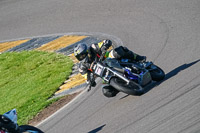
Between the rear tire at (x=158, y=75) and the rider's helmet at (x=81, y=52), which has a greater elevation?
the rider's helmet at (x=81, y=52)

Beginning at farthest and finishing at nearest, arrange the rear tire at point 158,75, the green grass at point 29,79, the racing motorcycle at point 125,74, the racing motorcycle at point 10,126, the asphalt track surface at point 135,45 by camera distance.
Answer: the green grass at point 29,79 → the rear tire at point 158,75 → the racing motorcycle at point 125,74 → the asphalt track surface at point 135,45 → the racing motorcycle at point 10,126

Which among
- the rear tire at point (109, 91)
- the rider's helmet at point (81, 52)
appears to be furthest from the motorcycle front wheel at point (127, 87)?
the rider's helmet at point (81, 52)

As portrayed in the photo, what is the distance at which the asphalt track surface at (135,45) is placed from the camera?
7.80m

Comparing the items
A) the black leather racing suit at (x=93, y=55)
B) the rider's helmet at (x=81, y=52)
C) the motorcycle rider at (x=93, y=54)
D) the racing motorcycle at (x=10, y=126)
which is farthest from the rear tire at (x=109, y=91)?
the racing motorcycle at (x=10, y=126)

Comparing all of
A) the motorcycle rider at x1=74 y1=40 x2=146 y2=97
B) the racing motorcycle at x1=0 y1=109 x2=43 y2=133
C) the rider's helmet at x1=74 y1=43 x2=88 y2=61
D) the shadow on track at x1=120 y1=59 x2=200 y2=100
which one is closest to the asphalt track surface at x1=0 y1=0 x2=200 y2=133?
the shadow on track at x1=120 y1=59 x2=200 y2=100

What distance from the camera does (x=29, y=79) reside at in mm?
12742

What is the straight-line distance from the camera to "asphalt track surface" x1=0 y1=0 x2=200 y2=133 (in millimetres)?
7797

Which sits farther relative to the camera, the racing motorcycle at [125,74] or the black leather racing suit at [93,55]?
the black leather racing suit at [93,55]

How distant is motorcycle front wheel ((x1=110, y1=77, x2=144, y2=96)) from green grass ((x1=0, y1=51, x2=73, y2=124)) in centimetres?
258

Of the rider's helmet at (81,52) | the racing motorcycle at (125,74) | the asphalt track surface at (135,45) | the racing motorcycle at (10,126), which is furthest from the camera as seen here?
the rider's helmet at (81,52)

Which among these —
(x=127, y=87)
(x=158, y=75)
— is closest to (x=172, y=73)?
(x=158, y=75)

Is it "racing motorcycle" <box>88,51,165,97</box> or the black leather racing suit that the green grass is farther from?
"racing motorcycle" <box>88,51,165,97</box>

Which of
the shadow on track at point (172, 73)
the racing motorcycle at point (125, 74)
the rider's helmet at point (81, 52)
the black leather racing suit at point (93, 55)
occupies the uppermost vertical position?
the rider's helmet at point (81, 52)

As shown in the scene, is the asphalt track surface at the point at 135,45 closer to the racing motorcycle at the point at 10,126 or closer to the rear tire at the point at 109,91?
the rear tire at the point at 109,91
